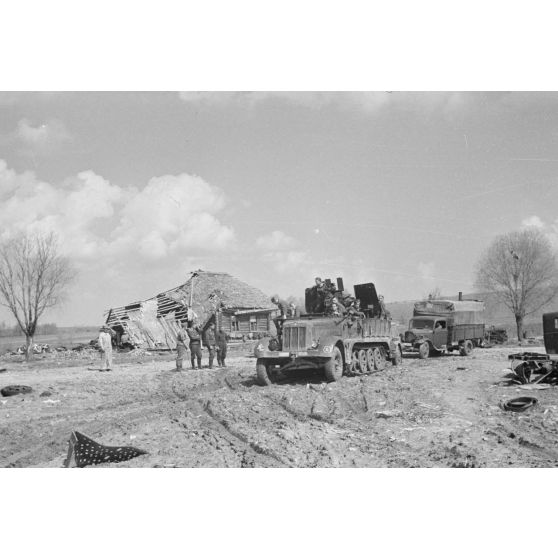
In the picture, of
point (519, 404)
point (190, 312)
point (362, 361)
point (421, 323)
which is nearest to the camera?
point (519, 404)

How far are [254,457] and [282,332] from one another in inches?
211

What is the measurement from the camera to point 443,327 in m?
19.2

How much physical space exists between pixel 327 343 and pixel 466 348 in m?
9.98

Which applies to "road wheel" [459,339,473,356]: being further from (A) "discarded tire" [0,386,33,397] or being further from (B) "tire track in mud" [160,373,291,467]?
(A) "discarded tire" [0,386,33,397]

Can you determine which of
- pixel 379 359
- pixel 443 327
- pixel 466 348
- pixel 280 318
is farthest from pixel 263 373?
pixel 466 348

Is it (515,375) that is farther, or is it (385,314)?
(385,314)

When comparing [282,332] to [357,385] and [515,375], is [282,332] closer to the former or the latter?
[357,385]

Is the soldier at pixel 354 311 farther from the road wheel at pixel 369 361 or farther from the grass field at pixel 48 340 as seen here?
the grass field at pixel 48 340

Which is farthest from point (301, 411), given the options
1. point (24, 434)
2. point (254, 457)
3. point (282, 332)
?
point (24, 434)

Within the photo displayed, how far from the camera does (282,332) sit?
11.8 m

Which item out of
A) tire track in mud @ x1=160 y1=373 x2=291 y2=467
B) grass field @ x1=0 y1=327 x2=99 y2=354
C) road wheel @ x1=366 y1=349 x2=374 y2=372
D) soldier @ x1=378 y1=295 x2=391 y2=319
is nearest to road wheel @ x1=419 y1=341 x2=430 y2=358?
soldier @ x1=378 y1=295 x2=391 y2=319

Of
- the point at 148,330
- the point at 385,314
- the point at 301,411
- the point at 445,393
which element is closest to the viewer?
the point at 301,411

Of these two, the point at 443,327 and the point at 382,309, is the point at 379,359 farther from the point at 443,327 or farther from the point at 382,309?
the point at 443,327

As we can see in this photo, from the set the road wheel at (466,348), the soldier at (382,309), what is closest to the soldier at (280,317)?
the soldier at (382,309)
